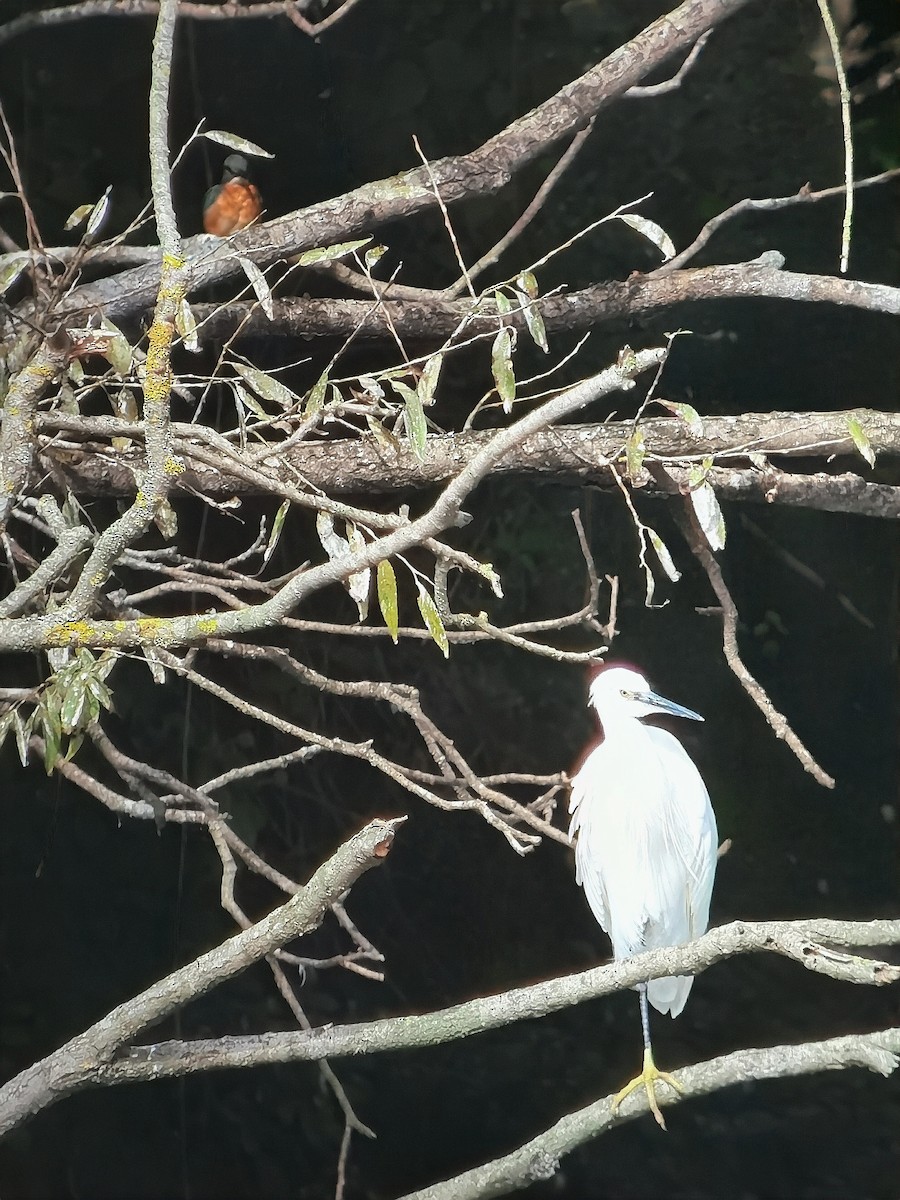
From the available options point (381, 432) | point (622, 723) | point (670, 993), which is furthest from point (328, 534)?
point (670, 993)

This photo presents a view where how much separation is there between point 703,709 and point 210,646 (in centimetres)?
48

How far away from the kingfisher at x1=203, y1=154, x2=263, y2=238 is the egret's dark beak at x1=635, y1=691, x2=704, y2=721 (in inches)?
24.5

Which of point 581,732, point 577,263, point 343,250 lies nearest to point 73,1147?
point 581,732

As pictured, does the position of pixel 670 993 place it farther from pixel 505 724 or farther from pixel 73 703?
pixel 73 703

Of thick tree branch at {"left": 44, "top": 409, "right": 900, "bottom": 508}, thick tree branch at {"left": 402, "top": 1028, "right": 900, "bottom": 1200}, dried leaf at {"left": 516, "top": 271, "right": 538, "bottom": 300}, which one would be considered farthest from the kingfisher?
thick tree branch at {"left": 402, "top": 1028, "right": 900, "bottom": 1200}

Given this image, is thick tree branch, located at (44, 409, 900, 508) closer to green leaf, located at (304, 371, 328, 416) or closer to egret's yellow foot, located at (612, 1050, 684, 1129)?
green leaf, located at (304, 371, 328, 416)

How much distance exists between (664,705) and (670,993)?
10.9 inches

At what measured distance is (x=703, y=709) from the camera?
1123mm

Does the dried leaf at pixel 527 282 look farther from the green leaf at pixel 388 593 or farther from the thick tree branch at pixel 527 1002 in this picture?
the thick tree branch at pixel 527 1002

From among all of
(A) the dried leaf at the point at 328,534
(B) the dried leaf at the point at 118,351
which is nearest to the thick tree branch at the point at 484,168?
(B) the dried leaf at the point at 118,351

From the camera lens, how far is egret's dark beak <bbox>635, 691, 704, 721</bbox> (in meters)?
1.06

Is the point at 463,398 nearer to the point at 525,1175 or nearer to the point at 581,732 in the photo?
the point at 581,732

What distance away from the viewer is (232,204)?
1203 mm

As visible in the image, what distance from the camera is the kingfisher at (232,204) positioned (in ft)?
3.94
